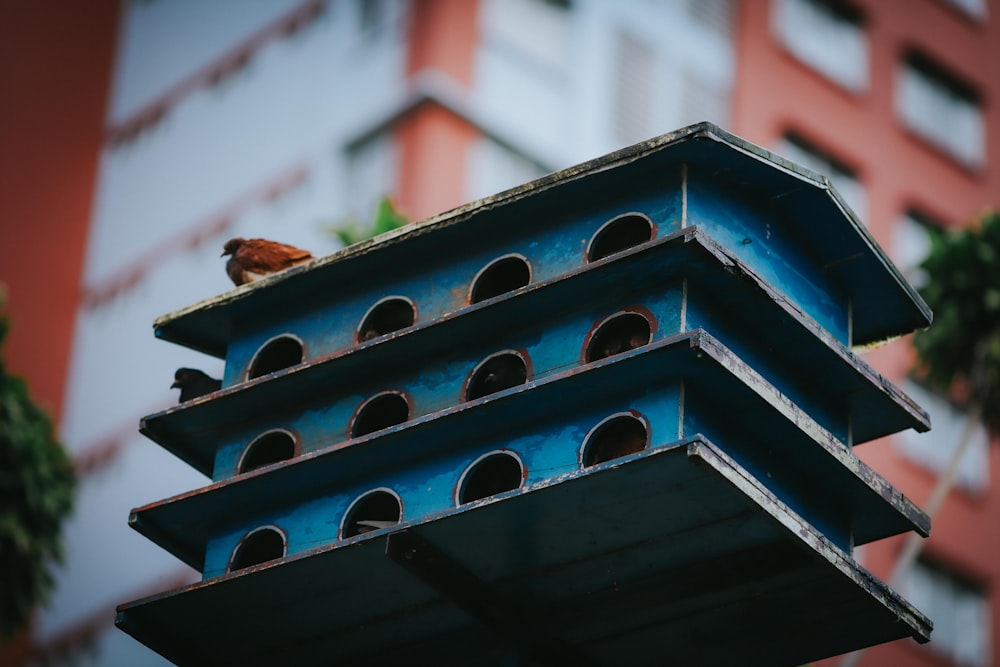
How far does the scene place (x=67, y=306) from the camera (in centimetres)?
3134

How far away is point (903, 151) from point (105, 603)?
1185 centimetres

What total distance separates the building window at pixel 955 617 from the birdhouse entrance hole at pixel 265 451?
52.8 feet

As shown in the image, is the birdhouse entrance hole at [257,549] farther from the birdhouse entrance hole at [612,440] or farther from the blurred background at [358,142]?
the blurred background at [358,142]

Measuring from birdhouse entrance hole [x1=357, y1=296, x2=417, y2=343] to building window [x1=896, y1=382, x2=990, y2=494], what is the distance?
54.2 feet

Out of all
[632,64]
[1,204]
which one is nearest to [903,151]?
[632,64]

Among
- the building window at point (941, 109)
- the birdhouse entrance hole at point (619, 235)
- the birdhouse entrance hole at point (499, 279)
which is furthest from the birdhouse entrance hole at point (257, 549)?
the building window at point (941, 109)

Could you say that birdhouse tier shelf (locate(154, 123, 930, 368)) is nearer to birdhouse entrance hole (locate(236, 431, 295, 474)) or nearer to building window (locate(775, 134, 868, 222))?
birdhouse entrance hole (locate(236, 431, 295, 474))

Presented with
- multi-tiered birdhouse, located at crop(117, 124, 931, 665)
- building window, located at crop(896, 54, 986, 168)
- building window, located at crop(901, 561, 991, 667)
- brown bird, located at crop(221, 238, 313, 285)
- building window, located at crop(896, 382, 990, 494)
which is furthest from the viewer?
building window, located at crop(896, 54, 986, 168)

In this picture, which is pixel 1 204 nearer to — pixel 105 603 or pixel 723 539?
pixel 105 603

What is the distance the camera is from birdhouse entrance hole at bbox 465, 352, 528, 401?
1064 centimetres

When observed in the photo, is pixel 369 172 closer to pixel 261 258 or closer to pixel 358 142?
pixel 358 142

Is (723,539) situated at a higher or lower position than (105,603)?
lower

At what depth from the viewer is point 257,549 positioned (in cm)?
1117

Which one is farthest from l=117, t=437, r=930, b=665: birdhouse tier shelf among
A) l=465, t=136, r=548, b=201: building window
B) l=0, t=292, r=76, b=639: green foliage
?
l=465, t=136, r=548, b=201: building window
